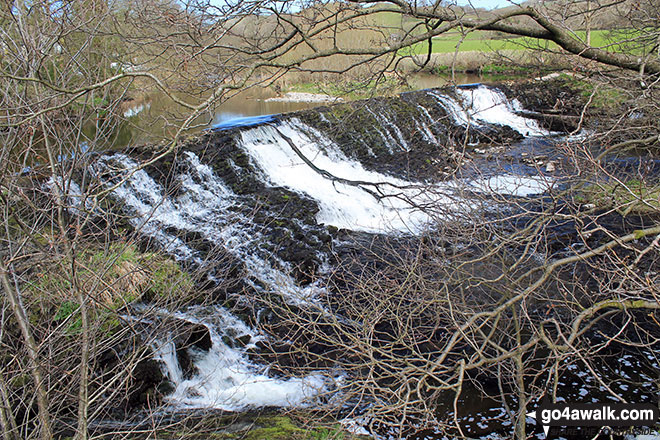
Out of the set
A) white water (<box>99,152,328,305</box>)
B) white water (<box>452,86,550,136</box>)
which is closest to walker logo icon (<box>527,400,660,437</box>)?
white water (<box>99,152,328,305</box>)

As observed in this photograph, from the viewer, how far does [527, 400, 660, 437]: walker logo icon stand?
4137 mm

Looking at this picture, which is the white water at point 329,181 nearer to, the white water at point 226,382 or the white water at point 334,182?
the white water at point 334,182

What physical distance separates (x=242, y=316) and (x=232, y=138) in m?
5.08

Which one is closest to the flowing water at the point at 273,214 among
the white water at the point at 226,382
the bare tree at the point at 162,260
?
the white water at the point at 226,382

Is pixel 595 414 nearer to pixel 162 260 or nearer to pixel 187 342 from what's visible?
pixel 187 342

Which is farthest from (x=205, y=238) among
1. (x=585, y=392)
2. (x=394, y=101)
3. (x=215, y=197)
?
(x=394, y=101)

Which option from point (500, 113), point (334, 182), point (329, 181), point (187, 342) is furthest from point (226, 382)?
point (500, 113)

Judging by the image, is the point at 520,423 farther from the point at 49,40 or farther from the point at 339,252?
the point at 339,252

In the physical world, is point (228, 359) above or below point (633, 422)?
above

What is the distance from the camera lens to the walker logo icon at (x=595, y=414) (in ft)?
13.6

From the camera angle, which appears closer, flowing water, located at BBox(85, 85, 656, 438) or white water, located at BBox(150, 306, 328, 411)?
flowing water, located at BBox(85, 85, 656, 438)

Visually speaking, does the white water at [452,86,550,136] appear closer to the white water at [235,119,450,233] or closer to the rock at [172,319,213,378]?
the white water at [235,119,450,233]

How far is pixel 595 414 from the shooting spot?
4.58 m

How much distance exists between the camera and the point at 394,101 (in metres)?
14.3
